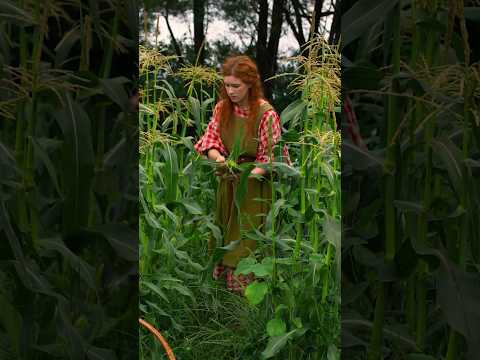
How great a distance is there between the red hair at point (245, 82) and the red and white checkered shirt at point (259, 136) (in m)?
0.02

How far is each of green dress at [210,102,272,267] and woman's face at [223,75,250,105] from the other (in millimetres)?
42

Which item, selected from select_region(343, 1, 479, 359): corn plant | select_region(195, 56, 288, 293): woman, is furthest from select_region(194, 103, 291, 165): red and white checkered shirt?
select_region(343, 1, 479, 359): corn plant

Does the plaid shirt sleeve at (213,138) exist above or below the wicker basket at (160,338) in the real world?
above

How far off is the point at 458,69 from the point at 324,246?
582mm

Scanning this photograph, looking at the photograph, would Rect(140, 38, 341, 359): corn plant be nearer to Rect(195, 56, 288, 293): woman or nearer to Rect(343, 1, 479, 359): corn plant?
Rect(195, 56, 288, 293): woman

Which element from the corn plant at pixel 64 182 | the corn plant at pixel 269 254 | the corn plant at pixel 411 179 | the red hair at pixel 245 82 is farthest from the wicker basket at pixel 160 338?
the red hair at pixel 245 82

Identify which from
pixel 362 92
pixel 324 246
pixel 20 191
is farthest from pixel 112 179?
pixel 324 246

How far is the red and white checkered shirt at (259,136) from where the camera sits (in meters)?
1.15

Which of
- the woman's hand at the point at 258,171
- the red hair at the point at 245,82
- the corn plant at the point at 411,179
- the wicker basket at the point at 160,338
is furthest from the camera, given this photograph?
the woman's hand at the point at 258,171

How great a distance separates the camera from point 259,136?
1229 millimetres

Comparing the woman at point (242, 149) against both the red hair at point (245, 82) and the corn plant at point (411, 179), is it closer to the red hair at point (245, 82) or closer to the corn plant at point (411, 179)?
the red hair at point (245, 82)

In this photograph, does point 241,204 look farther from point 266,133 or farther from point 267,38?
point 267,38

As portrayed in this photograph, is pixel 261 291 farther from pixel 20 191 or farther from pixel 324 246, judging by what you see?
pixel 20 191

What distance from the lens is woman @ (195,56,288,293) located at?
117cm
